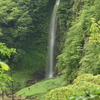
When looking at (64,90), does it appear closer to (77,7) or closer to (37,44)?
(77,7)

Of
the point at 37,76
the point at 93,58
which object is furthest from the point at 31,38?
the point at 93,58

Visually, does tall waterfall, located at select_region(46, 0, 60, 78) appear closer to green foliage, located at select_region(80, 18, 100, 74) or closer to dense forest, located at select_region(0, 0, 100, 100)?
dense forest, located at select_region(0, 0, 100, 100)

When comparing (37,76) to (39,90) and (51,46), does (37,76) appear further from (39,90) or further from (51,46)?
(39,90)

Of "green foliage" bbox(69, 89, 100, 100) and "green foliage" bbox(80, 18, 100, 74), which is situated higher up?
"green foliage" bbox(69, 89, 100, 100)

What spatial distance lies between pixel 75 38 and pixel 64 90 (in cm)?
993

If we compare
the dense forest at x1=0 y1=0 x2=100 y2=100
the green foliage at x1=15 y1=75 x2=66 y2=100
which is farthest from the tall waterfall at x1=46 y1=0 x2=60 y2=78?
the green foliage at x1=15 y1=75 x2=66 y2=100

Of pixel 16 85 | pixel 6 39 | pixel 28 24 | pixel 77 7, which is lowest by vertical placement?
pixel 16 85

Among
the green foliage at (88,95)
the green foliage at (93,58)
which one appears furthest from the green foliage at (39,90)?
the green foliage at (88,95)

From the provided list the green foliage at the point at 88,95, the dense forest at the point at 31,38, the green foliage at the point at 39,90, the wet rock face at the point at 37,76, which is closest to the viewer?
the green foliage at the point at 88,95

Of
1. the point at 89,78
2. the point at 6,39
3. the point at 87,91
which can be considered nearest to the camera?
the point at 87,91

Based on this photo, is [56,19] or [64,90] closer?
[64,90]

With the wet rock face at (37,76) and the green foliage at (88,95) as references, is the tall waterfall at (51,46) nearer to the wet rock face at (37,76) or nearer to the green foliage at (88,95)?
the wet rock face at (37,76)

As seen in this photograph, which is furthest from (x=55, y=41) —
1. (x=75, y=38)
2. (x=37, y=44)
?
(x=75, y=38)

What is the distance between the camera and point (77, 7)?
23.1 meters
